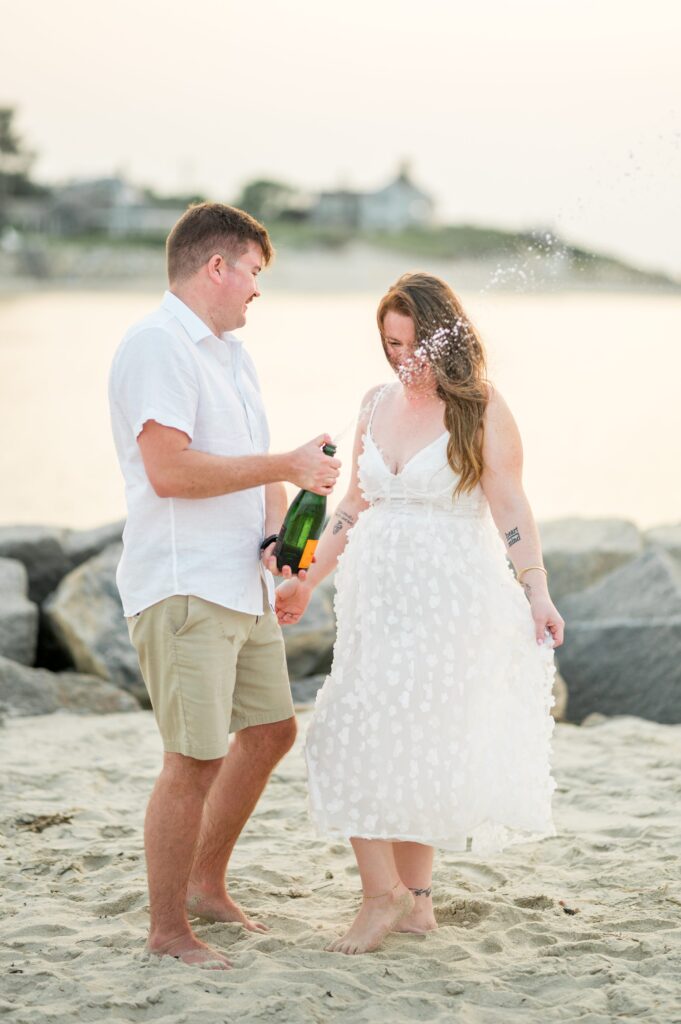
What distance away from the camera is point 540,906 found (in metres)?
4.35

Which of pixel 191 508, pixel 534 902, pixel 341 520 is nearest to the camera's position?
pixel 191 508

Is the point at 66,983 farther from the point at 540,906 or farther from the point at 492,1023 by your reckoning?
the point at 540,906

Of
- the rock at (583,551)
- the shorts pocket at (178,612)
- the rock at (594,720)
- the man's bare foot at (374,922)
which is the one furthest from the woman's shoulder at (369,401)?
the rock at (583,551)

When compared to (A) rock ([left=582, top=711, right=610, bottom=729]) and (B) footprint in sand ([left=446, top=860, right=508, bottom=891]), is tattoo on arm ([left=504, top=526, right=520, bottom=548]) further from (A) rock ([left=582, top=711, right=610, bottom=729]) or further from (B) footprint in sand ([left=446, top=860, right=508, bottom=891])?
(A) rock ([left=582, top=711, right=610, bottom=729])

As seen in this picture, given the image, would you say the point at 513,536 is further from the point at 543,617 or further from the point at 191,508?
the point at 191,508

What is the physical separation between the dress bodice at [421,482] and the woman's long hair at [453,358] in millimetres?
32

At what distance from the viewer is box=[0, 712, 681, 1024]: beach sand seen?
3521 millimetres

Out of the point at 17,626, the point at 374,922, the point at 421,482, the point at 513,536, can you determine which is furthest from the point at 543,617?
the point at 17,626

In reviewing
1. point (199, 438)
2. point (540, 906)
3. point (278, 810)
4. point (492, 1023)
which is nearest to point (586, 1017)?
point (492, 1023)

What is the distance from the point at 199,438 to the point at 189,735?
0.81m

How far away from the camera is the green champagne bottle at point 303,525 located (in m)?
3.83

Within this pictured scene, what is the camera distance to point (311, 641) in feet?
24.0

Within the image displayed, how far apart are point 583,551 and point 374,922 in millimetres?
4871

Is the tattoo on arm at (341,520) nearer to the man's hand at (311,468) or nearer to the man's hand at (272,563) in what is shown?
the man's hand at (272,563)
